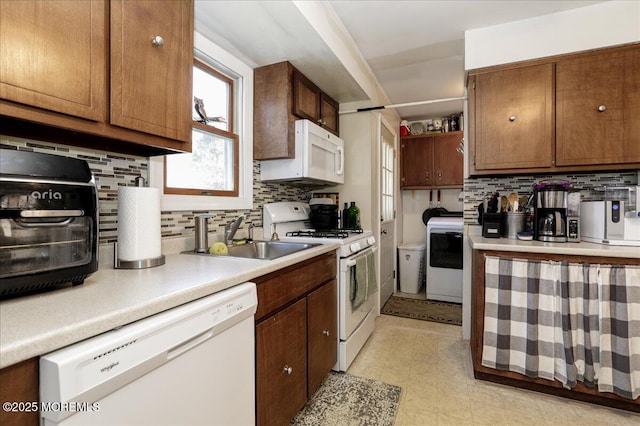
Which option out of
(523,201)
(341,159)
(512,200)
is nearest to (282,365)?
(341,159)

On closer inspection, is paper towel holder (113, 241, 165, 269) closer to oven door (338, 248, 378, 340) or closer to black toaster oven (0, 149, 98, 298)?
black toaster oven (0, 149, 98, 298)

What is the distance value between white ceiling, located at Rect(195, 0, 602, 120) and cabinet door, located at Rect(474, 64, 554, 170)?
1.40 feet

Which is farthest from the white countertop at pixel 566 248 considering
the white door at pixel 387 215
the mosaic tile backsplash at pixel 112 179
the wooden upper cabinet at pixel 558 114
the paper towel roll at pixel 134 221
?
the paper towel roll at pixel 134 221

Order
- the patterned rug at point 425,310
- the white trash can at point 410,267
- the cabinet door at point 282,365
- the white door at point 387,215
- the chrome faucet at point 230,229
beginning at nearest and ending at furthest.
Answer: the cabinet door at point 282,365 < the chrome faucet at point 230,229 < the patterned rug at point 425,310 < the white door at point 387,215 < the white trash can at point 410,267

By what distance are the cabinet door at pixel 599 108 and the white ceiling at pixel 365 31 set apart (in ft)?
1.41

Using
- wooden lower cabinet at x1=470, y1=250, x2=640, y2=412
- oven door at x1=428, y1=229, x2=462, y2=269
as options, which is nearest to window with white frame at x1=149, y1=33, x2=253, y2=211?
wooden lower cabinet at x1=470, y1=250, x2=640, y2=412

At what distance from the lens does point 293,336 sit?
1.55 meters

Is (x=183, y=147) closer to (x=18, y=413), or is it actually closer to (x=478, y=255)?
(x=18, y=413)

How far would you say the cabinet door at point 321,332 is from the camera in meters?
1.73

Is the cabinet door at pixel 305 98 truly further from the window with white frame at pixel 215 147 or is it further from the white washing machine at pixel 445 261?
the white washing machine at pixel 445 261

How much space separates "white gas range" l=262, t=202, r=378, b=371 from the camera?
2133 mm

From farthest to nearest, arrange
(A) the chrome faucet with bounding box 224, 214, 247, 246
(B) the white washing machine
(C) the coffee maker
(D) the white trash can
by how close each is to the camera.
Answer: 1. (D) the white trash can
2. (B) the white washing machine
3. (C) the coffee maker
4. (A) the chrome faucet with bounding box 224, 214, 247, 246

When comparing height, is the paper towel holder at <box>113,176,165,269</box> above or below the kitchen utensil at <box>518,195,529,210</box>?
below

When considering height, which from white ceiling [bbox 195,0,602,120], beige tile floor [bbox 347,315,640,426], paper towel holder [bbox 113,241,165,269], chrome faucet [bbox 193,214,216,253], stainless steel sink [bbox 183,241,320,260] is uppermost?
white ceiling [bbox 195,0,602,120]
